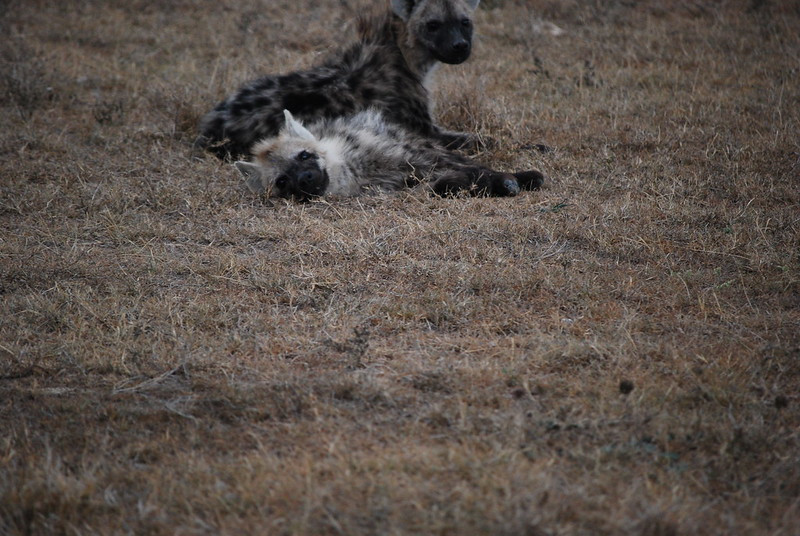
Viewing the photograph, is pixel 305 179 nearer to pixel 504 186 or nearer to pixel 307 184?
pixel 307 184

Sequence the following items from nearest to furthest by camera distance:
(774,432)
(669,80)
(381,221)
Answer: (774,432) < (381,221) < (669,80)

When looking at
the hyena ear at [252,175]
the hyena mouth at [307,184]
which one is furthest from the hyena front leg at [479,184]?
the hyena ear at [252,175]

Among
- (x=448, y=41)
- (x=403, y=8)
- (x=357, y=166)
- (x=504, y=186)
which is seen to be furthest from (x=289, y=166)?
(x=403, y=8)

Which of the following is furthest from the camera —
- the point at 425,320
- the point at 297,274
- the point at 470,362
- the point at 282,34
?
the point at 282,34

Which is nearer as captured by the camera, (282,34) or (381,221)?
(381,221)

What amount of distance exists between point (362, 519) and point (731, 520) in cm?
96

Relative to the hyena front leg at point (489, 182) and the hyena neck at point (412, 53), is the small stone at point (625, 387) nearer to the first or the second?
the hyena front leg at point (489, 182)

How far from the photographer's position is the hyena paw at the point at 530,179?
5.02m

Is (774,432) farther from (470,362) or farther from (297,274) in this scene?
(297,274)

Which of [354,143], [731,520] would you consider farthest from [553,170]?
→ [731,520]

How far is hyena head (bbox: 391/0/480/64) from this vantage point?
5.82m

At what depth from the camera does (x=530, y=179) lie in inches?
198

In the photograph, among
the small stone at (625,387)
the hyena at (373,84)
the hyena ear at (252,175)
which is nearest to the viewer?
the small stone at (625,387)

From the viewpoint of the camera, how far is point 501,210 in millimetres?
4668
